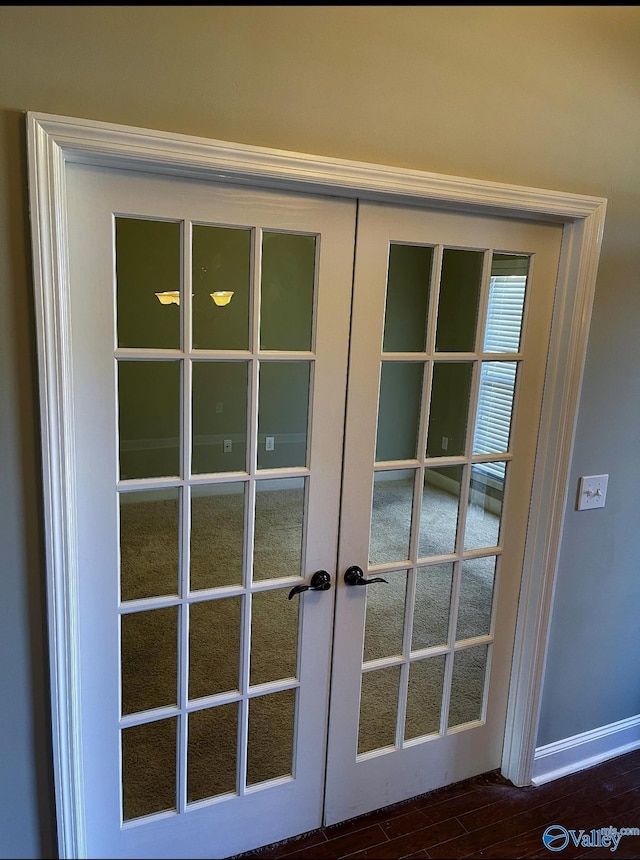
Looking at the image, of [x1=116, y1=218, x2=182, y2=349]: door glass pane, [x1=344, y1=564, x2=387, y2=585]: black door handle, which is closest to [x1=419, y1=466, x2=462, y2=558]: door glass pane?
[x1=344, y1=564, x2=387, y2=585]: black door handle

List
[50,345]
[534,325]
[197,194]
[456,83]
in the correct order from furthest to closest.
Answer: [534,325], [456,83], [197,194], [50,345]

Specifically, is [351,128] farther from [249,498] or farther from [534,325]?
[249,498]

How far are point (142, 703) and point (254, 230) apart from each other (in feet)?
4.11

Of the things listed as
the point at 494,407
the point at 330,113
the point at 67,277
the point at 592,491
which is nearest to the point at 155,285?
the point at 67,277

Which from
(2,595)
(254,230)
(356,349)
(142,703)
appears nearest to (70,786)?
(142,703)

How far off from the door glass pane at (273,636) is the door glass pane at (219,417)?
402mm

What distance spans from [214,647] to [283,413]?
671mm

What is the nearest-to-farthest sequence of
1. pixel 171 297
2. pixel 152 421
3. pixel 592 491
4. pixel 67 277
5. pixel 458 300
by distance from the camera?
pixel 67 277 → pixel 171 297 → pixel 152 421 → pixel 458 300 → pixel 592 491

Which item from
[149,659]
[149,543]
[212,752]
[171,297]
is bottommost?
[212,752]

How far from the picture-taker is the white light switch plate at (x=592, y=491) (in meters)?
1.98

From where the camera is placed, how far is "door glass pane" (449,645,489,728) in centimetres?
204

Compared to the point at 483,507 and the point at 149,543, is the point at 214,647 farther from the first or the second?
the point at 483,507

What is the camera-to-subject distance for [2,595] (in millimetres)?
1349

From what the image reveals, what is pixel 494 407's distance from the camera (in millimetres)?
1883
